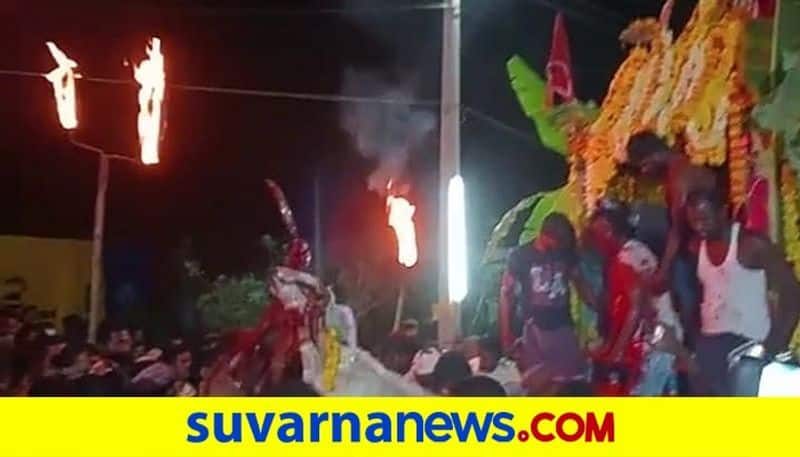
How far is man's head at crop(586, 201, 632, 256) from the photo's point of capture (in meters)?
1.69

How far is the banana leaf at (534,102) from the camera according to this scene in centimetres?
168

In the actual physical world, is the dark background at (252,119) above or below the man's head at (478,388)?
above

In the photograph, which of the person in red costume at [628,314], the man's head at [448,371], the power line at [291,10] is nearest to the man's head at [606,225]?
the person in red costume at [628,314]

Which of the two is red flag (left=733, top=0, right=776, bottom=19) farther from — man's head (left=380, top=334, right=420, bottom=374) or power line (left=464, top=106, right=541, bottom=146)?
man's head (left=380, top=334, right=420, bottom=374)

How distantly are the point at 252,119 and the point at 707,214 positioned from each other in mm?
602

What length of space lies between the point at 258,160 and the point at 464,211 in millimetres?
273

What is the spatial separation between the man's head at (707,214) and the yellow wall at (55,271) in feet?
2.54

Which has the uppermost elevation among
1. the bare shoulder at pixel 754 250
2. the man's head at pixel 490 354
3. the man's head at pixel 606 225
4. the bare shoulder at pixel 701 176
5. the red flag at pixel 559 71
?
the red flag at pixel 559 71

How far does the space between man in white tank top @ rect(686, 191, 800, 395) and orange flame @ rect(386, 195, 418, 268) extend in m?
0.36

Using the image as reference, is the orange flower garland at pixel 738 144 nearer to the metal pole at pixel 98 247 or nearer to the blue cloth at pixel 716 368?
the blue cloth at pixel 716 368

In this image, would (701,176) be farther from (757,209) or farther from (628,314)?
(628,314)

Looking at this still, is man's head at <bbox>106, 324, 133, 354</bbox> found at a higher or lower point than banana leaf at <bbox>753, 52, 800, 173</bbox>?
lower

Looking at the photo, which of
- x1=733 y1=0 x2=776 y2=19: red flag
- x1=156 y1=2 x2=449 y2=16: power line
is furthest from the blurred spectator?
x1=733 y1=0 x2=776 y2=19: red flag

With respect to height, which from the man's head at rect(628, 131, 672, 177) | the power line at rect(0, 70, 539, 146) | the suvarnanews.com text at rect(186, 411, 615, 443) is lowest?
the suvarnanews.com text at rect(186, 411, 615, 443)
